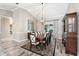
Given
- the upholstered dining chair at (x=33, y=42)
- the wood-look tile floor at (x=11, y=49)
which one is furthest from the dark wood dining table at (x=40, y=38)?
the wood-look tile floor at (x=11, y=49)

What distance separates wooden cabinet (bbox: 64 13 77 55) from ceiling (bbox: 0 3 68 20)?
0.54 ft

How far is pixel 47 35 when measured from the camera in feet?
5.59

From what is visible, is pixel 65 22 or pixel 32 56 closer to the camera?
pixel 65 22

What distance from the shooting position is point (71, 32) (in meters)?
1.66

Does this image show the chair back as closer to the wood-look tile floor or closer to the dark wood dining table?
the dark wood dining table

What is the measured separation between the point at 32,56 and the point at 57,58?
46cm

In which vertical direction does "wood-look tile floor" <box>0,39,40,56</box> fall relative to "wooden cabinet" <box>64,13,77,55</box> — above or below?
below

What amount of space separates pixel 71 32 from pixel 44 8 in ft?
2.05

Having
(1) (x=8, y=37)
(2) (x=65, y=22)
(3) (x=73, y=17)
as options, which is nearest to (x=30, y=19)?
(1) (x=8, y=37)

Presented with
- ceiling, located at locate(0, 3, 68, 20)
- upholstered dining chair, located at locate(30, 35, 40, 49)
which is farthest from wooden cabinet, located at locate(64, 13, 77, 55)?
upholstered dining chair, located at locate(30, 35, 40, 49)

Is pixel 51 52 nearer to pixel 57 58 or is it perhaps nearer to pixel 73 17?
pixel 57 58

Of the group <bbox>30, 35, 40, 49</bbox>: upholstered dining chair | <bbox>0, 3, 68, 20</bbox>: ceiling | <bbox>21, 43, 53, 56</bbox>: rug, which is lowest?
<bbox>21, 43, 53, 56</bbox>: rug

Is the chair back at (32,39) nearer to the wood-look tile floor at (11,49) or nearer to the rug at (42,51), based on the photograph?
the rug at (42,51)

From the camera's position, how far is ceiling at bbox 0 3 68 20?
168 cm
